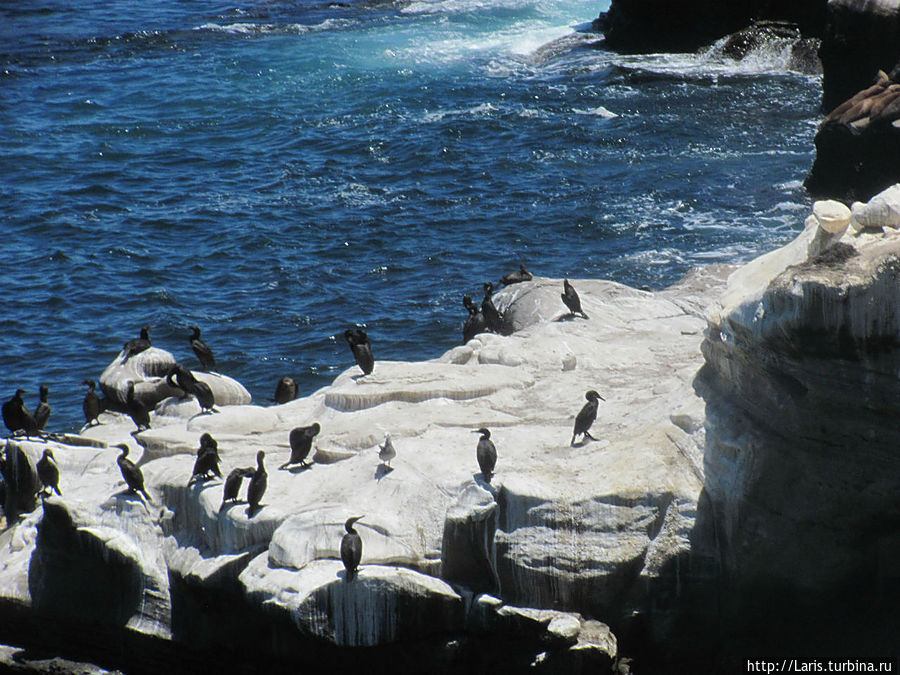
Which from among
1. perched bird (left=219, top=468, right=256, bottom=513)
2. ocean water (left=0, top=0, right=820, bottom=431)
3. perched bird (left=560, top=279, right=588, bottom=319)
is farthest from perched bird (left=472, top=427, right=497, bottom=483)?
ocean water (left=0, top=0, right=820, bottom=431)

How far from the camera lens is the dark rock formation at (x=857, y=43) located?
30.9m

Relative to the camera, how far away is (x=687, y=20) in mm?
44062

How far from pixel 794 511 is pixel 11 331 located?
19407 mm

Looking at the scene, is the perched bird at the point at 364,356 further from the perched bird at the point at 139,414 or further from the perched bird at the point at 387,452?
the perched bird at the point at 139,414

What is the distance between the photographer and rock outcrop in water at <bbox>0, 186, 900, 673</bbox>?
1143cm

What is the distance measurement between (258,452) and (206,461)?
2.30ft

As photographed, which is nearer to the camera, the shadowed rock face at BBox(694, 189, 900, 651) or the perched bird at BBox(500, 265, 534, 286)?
the shadowed rock face at BBox(694, 189, 900, 651)

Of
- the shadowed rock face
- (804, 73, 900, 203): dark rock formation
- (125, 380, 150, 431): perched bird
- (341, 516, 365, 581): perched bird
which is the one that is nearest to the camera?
the shadowed rock face

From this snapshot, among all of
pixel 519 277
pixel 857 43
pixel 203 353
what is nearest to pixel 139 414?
pixel 203 353

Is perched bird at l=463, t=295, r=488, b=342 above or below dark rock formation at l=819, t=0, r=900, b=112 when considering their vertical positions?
below

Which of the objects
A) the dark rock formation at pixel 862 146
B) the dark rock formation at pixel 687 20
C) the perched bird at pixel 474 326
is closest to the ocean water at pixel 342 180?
the dark rock formation at pixel 862 146

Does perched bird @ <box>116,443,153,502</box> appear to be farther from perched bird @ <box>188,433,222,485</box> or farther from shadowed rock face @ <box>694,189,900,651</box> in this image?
shadowed rock face @ <box>694,189,900,651</box>

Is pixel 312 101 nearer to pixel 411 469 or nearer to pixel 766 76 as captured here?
pixel 766 76

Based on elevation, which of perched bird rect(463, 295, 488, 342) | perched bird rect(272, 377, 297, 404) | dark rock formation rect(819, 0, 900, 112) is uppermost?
dark rock formation rect(819, 0, 900, 112)
